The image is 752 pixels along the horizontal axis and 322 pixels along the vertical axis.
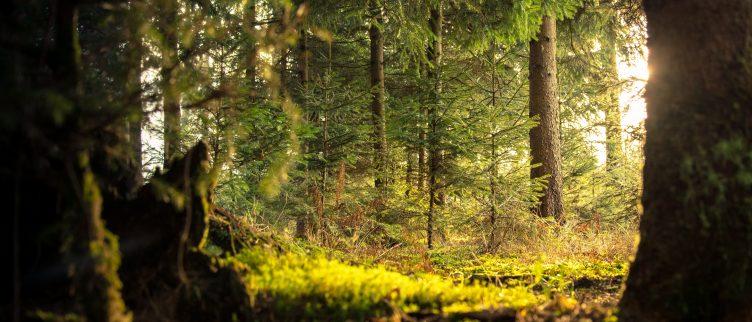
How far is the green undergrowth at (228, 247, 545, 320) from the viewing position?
2828 mm

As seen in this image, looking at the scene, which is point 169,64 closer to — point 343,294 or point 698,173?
point 343,294

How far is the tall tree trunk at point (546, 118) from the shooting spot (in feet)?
35.8

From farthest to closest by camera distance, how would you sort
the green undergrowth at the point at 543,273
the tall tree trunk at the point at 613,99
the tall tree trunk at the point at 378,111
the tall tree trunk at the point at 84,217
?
1. the tall tree trunk at the point at 378,111
2. the tall tree trunk at the point at 613,99
3. the green undergrowth at the point at 543,273
4. the tall tree trunk at the point at 84,217

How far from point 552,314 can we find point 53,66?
2.99 meters

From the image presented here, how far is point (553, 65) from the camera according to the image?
11.0m

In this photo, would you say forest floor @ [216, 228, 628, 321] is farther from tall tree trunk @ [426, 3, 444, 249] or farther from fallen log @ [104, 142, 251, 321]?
tall tree trunk @ [426, 3, 444, 249]

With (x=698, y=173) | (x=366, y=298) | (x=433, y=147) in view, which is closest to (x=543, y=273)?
(x=433, y=147)

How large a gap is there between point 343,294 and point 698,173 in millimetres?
2141

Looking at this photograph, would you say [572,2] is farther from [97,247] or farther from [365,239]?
[97,247]

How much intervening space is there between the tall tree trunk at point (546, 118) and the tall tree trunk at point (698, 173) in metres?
8.03

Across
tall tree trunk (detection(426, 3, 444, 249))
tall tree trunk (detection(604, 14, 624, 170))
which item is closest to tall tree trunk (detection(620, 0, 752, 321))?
tall tree trunk (detection(426, 3, 444, 249))

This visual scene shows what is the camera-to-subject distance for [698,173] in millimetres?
2848

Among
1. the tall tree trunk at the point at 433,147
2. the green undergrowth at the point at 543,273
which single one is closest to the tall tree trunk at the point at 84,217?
the green undergrowth at the point at 543,273

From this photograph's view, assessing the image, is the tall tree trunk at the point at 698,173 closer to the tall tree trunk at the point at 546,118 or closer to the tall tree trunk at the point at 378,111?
the tall tree trunk at the point at 378,111
